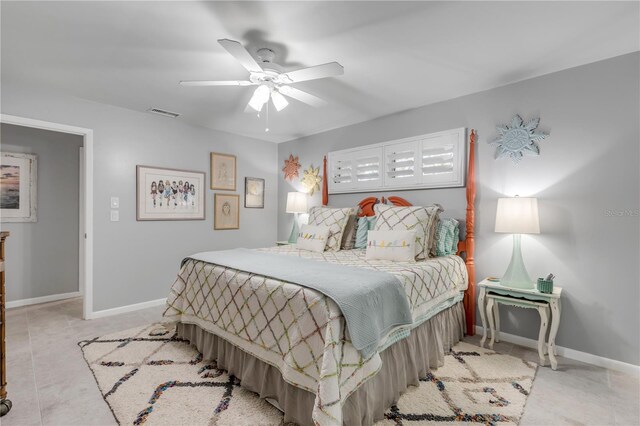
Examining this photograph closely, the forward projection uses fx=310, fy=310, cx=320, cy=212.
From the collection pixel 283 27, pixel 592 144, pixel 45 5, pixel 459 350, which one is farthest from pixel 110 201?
pixel 592 144

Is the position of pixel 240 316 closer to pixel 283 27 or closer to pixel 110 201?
pixel 283 27

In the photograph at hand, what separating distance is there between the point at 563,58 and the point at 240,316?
315 centimetres

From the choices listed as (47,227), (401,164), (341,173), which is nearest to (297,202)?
(341,173)

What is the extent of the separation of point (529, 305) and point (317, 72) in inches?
95.8

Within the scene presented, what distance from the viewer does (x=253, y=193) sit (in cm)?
501

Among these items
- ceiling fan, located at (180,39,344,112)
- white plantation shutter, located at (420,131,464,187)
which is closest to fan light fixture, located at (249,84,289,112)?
ceiling fan, located at (180,39,344,112)

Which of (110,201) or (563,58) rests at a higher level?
(563,58)

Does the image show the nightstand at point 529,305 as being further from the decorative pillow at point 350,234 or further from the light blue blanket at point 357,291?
the decorative pillow at point 350,234

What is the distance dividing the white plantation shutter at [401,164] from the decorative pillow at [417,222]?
23.3 inches

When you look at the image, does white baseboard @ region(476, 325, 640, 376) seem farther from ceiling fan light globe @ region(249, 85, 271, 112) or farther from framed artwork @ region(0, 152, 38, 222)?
framed artwork @ region(0, 152, 38, 222)

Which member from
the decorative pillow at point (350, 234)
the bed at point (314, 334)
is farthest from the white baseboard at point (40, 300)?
the decorative pillow at point (350, 234)

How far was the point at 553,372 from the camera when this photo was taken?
233cm

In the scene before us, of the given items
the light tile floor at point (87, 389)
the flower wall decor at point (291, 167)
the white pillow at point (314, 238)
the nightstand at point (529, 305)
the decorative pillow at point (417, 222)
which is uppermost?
the flower wall decor at point (291, 167)

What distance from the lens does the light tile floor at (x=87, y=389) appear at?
180 centimetres
